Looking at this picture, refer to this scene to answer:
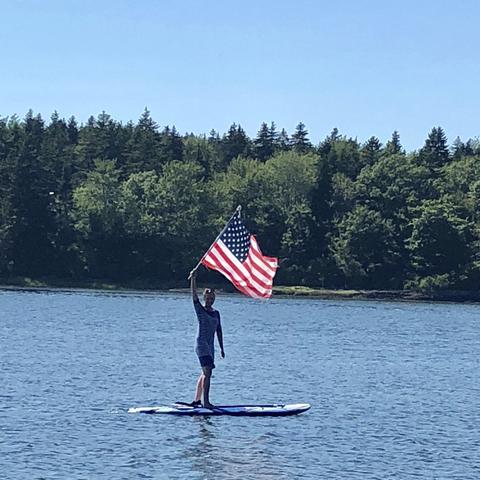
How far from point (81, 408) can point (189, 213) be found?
362 feet

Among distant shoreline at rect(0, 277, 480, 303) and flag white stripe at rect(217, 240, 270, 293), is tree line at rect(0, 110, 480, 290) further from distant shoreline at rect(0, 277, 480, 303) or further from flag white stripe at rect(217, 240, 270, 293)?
flag white stripe at rect(217, 240, 270, 293)

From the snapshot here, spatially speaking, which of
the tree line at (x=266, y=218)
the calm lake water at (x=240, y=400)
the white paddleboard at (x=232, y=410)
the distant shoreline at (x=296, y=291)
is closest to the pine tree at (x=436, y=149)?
the tree line at (x=266, y=218)

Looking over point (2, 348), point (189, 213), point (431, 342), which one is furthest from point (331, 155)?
point (2, 348)

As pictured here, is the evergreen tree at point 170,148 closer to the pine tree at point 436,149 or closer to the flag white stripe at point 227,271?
the pine tree at point 436,149

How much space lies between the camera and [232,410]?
32250mm

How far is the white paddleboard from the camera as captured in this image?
3200cm

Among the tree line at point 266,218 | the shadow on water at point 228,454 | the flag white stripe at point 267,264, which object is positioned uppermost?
the tree line at point 266,218

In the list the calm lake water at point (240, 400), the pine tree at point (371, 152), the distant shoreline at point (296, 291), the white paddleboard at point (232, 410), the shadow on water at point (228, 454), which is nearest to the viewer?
the shadow on water at point (228, 454)

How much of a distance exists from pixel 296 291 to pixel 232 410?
97313 mm

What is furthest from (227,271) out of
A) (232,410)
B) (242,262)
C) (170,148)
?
(170,148)

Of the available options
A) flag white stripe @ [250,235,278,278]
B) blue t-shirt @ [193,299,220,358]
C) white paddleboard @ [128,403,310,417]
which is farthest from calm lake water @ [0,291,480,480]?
flag white stripe @ [250,235,278,278]

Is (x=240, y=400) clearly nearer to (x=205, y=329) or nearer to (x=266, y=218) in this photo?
(x=205, y=329)

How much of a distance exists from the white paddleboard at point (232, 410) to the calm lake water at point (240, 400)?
27 cm

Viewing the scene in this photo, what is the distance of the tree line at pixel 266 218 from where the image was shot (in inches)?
5266
